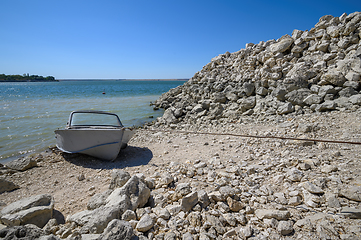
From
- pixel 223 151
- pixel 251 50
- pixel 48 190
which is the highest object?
pixel 251 50

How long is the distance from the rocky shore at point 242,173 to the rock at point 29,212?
17 mm

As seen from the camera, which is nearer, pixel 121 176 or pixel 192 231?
pixel 192 231

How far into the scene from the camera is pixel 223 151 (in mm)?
6570

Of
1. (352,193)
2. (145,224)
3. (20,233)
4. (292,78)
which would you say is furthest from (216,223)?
(292,78)

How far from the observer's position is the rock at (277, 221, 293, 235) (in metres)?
2.72

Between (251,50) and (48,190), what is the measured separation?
49.6ft

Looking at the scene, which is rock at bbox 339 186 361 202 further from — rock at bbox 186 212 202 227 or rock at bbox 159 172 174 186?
rock at bbox 159 172 174 186

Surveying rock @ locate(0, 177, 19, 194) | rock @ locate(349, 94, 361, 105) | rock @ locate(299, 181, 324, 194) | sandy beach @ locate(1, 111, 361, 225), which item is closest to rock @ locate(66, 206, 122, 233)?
sandy beach @ locate(1, 111, 361, 225)

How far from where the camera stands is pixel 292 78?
966 centimetres

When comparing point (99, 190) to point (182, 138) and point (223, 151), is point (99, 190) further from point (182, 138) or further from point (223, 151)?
point (182, 138)

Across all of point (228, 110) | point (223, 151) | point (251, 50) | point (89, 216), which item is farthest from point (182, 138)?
point (251, 50)

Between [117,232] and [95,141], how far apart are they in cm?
483

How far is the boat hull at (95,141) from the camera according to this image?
6570 millimetres

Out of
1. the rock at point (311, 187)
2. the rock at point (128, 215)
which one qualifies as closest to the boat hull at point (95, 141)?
the rock at point (128, 215)
